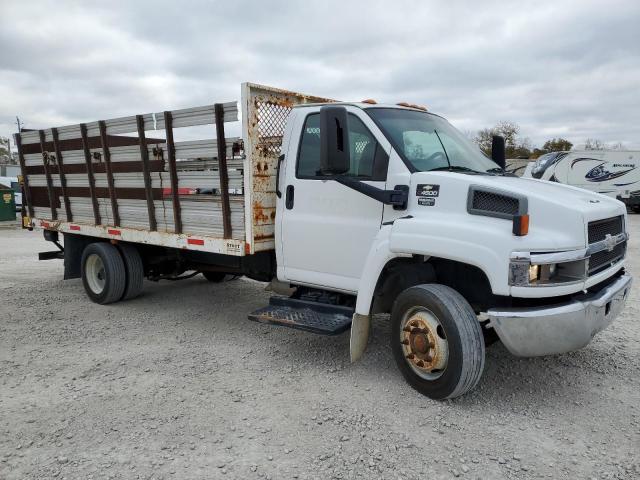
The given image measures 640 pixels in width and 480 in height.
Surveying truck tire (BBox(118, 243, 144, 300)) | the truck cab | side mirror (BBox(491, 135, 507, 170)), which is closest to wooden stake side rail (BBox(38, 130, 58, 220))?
truck tire (BBox(118, 243, 144, 300))

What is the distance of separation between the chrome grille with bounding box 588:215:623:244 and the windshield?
3.25 ft

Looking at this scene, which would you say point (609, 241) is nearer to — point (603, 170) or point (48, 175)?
point (48, 175)

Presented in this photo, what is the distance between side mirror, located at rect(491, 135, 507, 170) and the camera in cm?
545

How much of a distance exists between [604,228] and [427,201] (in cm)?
129

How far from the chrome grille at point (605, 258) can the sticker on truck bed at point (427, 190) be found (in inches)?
44.7

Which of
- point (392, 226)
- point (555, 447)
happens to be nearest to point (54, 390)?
point (392, 226)

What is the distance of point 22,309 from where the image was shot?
6.40 metres

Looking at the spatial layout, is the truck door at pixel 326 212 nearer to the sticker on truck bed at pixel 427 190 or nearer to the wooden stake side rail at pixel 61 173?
the sticker on truck bed at pixel 427 190

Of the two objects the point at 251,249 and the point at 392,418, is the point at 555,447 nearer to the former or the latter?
the point at 392,418

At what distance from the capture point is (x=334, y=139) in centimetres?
382

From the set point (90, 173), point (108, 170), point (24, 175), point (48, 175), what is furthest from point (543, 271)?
point (24, 175)

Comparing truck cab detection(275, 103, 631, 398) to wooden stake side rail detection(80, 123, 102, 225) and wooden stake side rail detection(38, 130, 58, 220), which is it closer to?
wooden stake side rail detection(80, 123, 102, 225)

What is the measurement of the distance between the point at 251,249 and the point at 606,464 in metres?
3.13

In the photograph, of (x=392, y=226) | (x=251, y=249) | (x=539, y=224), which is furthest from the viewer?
(x=251, y=249)
